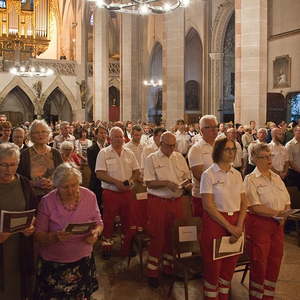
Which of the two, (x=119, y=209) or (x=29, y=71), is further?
(x=29, y=71)

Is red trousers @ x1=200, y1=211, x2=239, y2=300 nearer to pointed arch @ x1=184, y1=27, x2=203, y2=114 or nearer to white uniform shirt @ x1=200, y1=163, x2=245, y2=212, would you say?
white uniform shirt @ x1=200, y1=163, x2=245, y2=212

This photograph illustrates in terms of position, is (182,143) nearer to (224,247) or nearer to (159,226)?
(159,226)

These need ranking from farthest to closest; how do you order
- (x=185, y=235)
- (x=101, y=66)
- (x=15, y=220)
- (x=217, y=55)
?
(x=101, y=66)
(x=217, y=55)
(x=185, y=235)
(x=15, y=220)

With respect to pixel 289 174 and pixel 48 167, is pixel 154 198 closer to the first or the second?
pixel 48 167

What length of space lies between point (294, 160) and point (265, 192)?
3517 millimetres

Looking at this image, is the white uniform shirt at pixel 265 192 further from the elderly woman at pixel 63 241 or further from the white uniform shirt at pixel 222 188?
the elderly woman at pixel 63 241

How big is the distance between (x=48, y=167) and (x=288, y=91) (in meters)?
13.6

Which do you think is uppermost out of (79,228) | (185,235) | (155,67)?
(155,67)

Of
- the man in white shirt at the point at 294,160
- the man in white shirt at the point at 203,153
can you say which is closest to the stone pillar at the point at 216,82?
the man in white shirt at the point at 294,160

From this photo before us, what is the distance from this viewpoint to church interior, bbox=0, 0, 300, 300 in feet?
21.6

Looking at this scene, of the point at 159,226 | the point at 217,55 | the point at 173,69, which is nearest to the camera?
the point at 159,226

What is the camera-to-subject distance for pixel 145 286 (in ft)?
15.8

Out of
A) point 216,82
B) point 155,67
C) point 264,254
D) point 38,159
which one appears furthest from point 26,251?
point 155,67

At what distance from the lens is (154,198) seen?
4.88 m
